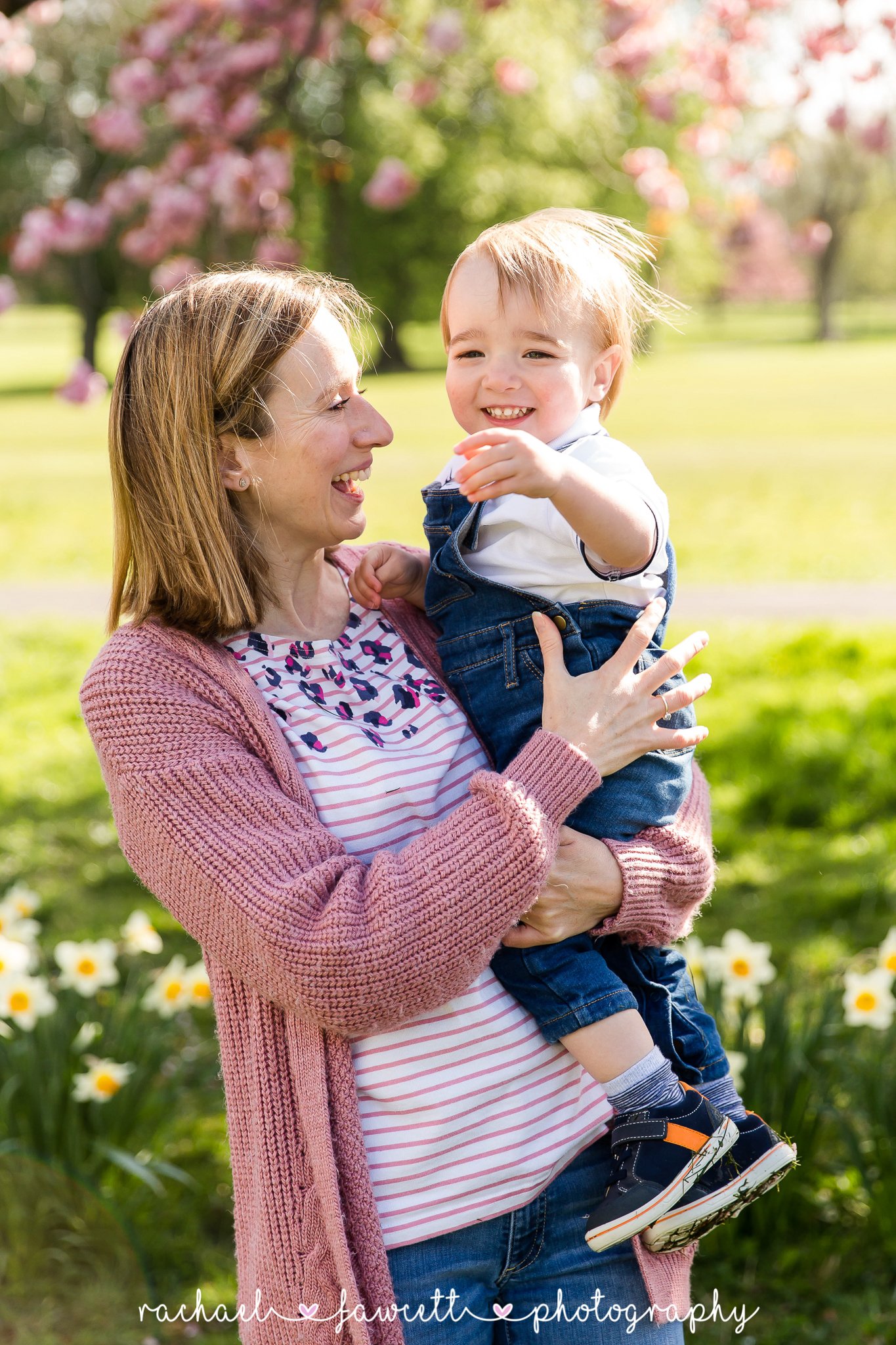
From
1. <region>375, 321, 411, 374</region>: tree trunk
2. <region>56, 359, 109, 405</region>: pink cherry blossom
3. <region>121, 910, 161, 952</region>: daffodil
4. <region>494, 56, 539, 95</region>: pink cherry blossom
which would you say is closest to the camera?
<region>121, 910, 161, 952</region>: daffodil

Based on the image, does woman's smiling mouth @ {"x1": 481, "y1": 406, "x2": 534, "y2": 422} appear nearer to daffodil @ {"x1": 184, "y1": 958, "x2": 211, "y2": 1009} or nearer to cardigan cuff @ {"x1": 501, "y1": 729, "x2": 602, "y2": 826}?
cardigan cuff @ {"x1": 501, "y1": 729, "x2": 602, "y2": 826}

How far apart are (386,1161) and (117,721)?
0.64 meters

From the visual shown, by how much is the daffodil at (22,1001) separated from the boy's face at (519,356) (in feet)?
5.93

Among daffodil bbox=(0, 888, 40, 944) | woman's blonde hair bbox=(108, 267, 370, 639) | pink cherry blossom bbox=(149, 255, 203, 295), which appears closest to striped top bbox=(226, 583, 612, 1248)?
woman's blonde hair bbox=(108, 267, 370, 639)

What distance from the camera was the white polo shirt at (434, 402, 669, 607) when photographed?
69.3 inches

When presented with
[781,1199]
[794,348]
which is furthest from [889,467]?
[794,348]

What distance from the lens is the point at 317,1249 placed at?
1566mm

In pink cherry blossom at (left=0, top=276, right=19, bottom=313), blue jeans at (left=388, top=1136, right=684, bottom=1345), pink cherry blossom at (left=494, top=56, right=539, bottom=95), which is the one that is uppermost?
pink cherry blossom at (left=494, top=56, right=539, bottom=95)

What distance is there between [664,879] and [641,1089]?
Result: 0.28 m

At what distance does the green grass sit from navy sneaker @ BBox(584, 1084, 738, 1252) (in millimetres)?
1146

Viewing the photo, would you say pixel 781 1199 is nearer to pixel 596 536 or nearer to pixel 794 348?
pixel 596 536

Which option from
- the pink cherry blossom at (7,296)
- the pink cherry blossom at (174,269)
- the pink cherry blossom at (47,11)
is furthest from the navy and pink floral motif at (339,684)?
the pink cherry blossom at (7,296)

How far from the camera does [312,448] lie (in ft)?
5.63

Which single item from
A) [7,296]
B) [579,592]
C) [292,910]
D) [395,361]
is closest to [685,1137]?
[292,910]
